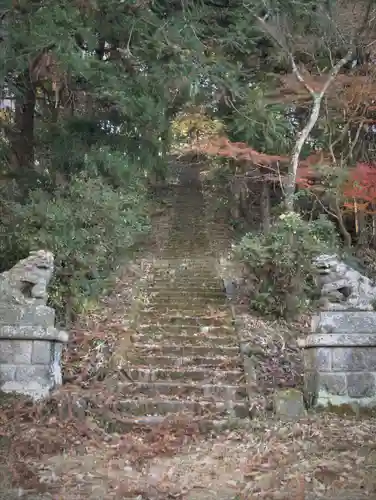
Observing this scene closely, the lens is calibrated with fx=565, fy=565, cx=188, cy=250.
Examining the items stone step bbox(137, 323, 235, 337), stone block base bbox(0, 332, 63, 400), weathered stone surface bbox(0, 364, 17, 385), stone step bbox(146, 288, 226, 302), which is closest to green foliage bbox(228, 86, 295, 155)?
stone step bbox(146, 288, 226, 302)

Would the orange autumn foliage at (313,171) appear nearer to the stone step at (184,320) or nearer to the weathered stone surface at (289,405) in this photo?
the stone step at (184,320)

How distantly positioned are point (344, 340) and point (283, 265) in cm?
263

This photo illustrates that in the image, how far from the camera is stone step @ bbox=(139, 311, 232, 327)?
8281mm

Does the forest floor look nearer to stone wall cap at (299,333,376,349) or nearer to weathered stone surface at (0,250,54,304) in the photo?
stone wall cap at (299,333,376,349)

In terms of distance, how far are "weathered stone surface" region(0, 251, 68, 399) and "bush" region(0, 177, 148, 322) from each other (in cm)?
127

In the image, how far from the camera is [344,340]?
19.0 ft

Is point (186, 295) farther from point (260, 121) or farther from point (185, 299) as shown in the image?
point (260, 121)

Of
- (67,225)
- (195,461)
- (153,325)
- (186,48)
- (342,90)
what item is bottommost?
(195,461)

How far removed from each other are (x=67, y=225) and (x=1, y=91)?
2.08 metres

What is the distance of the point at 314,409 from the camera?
5.76m

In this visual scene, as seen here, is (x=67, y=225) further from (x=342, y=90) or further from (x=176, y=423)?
(x=342, y=90)

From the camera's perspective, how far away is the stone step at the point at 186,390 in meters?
6.35

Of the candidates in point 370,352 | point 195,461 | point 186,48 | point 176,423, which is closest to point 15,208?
point 186,48

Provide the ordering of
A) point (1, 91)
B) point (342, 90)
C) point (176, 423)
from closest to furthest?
point (176, 423), point (1, 91), point (342, 90)
